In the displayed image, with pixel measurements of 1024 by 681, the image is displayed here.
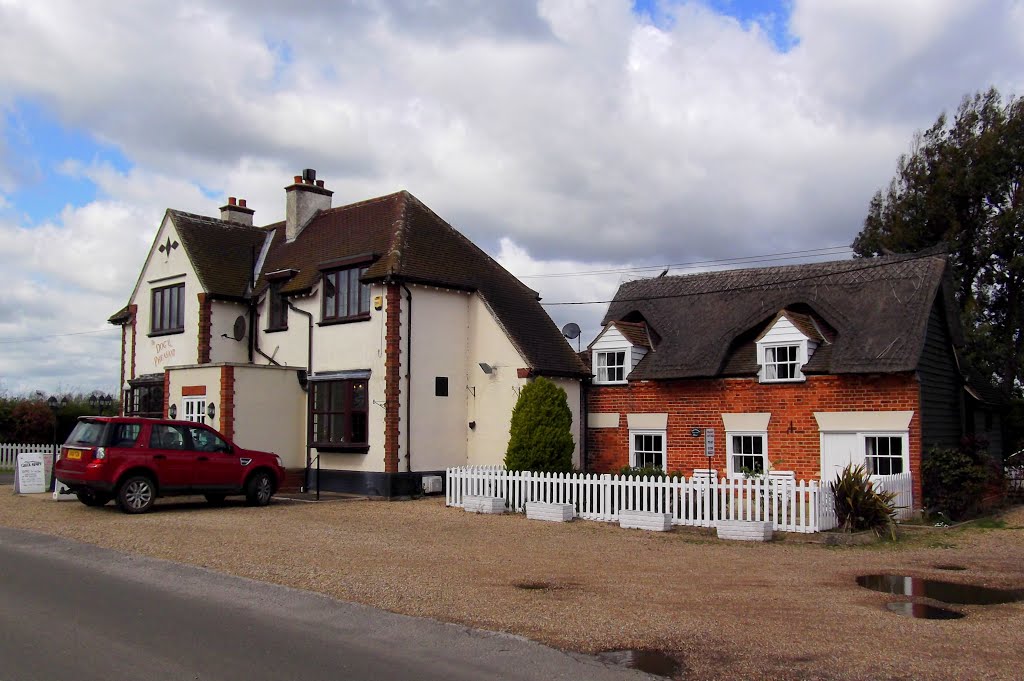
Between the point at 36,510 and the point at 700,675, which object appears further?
the point at 36,510

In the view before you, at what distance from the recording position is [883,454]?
19.3 metres

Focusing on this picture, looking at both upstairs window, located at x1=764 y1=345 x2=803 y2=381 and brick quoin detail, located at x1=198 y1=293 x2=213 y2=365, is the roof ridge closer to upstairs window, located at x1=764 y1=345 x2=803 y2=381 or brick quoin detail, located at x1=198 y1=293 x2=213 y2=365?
upstairs window, located at x1=764 y1=345 x2=803 y2=381

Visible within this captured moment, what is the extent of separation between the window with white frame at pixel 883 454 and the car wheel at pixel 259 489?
1305 cm

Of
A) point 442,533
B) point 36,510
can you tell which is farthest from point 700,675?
point 36,510

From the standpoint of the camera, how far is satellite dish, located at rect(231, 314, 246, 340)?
2666 cm

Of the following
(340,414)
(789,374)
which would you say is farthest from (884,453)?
(340,414)

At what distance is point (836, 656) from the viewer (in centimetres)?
754

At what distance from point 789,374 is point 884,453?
8.92 ft

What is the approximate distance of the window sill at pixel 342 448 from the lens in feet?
72.8

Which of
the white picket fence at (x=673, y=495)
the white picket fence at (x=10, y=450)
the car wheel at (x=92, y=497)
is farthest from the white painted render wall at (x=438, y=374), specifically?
the white picket fence at (x=10, y=450)

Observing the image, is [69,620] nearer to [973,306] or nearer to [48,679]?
[48,679]

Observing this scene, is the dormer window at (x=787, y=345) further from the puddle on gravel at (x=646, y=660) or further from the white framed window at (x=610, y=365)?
the puddle on gravel at (x=646, y=660)

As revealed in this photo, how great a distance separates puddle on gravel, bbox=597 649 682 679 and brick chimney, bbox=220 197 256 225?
26.0 metres

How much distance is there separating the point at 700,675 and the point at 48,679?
16.2ft
